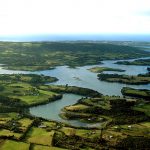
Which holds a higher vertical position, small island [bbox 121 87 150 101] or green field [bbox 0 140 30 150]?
green field [bbox 0 140 30 150]

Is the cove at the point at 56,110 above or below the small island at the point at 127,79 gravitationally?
above

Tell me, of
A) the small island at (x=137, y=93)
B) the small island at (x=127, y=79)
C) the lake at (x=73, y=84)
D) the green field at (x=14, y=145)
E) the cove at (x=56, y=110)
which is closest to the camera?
the green field at (x=14, y=145)

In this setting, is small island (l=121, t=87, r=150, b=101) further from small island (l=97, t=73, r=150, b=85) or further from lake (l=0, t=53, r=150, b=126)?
small island (l=97, t=73, r=150, b=85)

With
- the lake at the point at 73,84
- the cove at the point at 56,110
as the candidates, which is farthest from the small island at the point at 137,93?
the cove at the point at 56,110

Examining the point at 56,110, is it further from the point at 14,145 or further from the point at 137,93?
the point at 137,93

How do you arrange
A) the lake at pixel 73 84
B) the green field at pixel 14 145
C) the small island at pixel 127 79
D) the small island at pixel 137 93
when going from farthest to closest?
the small island at pixel 127 79
the small island at pixel 137 93
the lake at pixel 73 84
the green field at pixel 14 145

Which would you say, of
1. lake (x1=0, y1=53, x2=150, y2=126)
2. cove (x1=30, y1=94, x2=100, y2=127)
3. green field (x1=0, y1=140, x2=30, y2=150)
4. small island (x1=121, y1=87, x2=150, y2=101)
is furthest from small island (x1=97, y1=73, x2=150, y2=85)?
green field (x1=0, y1=140, x2=30, y2=150)

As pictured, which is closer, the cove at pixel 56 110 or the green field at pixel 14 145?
the green field at pixel 14 145

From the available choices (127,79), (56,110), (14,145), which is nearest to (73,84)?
(127,79)

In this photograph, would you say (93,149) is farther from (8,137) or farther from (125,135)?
(8,137)

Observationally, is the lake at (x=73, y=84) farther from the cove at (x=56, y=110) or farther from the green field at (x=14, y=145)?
the green field at (x=14, y=145)

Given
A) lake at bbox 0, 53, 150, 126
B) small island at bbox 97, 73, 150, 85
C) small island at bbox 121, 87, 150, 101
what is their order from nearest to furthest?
lake at bbox 0, 53, 150, 126 < small island at bbox 121, 87, 150, 101 < small island at bbox 97, 73, 150, 85
